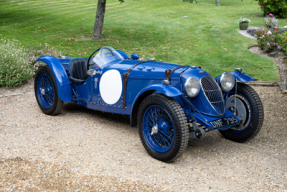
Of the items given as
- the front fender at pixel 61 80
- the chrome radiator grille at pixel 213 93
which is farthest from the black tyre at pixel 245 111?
the front fender at pixel 61 80

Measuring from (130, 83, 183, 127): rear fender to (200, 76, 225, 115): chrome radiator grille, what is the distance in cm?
54

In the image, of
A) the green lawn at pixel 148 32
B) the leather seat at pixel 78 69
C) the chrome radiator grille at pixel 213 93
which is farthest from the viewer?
the green lawn at pixel 148 32

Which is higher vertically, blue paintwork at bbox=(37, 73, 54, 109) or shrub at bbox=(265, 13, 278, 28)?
blue paintwork at bbox=(37, 73, 54, 109)

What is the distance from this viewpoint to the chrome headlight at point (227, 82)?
432cm

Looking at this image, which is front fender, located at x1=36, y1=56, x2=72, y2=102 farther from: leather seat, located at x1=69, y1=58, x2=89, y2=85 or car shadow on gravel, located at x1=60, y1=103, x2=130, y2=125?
car shadow on gravel, located at x1=60, y1=103, x2=130, y2=125

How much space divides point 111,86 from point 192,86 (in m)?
1.56

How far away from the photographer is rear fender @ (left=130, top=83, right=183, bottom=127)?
12.0 feet

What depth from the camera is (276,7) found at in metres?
16.7

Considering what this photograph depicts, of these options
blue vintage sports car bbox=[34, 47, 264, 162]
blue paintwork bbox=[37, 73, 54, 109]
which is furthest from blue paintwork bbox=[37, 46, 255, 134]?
blue paintwork bbox=[37, 73, 54, 109]

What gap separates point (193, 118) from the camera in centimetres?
394

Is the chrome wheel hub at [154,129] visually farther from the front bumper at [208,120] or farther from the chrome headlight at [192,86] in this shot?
the chrome headlight at [192,86]

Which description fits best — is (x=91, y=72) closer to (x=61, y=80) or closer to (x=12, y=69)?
(x=61, y=80)

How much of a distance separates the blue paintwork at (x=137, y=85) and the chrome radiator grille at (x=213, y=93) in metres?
0.08

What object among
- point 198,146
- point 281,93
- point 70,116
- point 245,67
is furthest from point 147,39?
point 198,146
